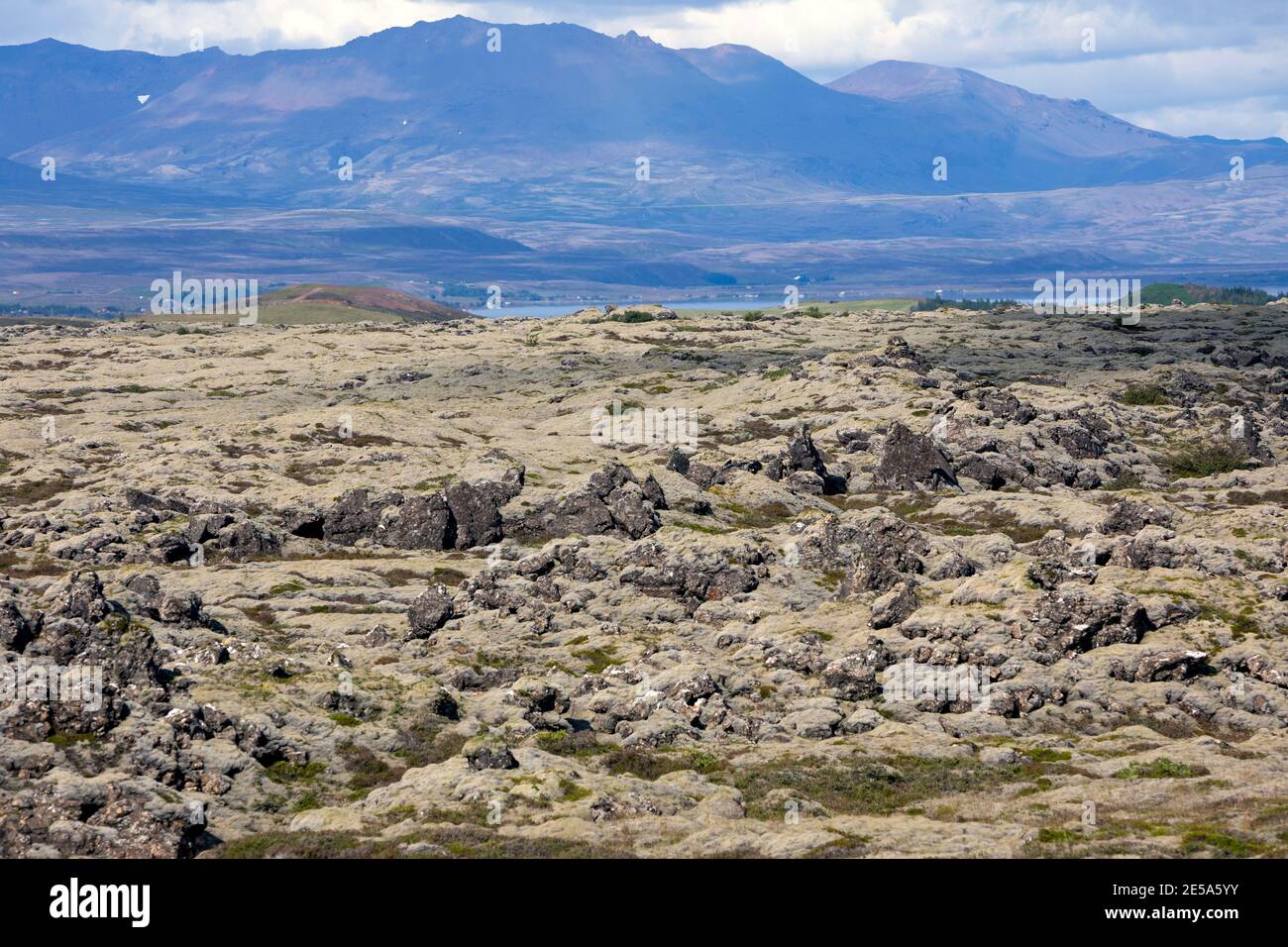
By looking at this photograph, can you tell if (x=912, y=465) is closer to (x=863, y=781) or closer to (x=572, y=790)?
(x=863, y=781)

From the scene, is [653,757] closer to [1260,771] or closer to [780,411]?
[1260,771]

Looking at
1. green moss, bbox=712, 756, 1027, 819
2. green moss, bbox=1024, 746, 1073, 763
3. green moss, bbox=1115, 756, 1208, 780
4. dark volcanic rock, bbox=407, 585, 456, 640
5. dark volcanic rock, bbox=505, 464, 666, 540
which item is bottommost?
green moss, bbox=1024, 746, 1073, 763

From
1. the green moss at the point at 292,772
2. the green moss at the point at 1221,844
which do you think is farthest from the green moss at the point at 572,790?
the green moss at the point at 1221,844

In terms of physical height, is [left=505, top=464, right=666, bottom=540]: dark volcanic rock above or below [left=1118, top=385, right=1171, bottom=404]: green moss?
below

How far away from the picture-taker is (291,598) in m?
99.5

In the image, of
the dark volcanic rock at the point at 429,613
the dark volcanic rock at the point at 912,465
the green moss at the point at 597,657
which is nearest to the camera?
the green moss at the point at 597,657

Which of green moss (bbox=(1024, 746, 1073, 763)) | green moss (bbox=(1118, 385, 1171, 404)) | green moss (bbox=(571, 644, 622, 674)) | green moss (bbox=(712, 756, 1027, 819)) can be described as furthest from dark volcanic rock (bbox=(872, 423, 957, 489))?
green moss (bbox=(712, 756, 1027, 819))

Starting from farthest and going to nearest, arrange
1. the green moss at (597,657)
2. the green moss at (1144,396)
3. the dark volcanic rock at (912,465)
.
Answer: the green moss at (1144,396)
the dark volcanic rock at (912,465)
the green moss at (597,657)

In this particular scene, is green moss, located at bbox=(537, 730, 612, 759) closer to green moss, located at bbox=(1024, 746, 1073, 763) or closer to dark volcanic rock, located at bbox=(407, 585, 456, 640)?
green moss, located at bbox=(1024, 746, 1073, 763)

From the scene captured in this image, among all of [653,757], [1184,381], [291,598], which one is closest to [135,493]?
[291,598]

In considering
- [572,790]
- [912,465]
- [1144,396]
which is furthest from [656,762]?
[1144,396]

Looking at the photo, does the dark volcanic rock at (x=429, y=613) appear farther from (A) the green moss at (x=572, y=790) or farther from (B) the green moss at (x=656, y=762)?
(A) the green moss at (x=572, y=790)

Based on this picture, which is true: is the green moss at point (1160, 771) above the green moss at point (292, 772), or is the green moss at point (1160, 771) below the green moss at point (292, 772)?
above
